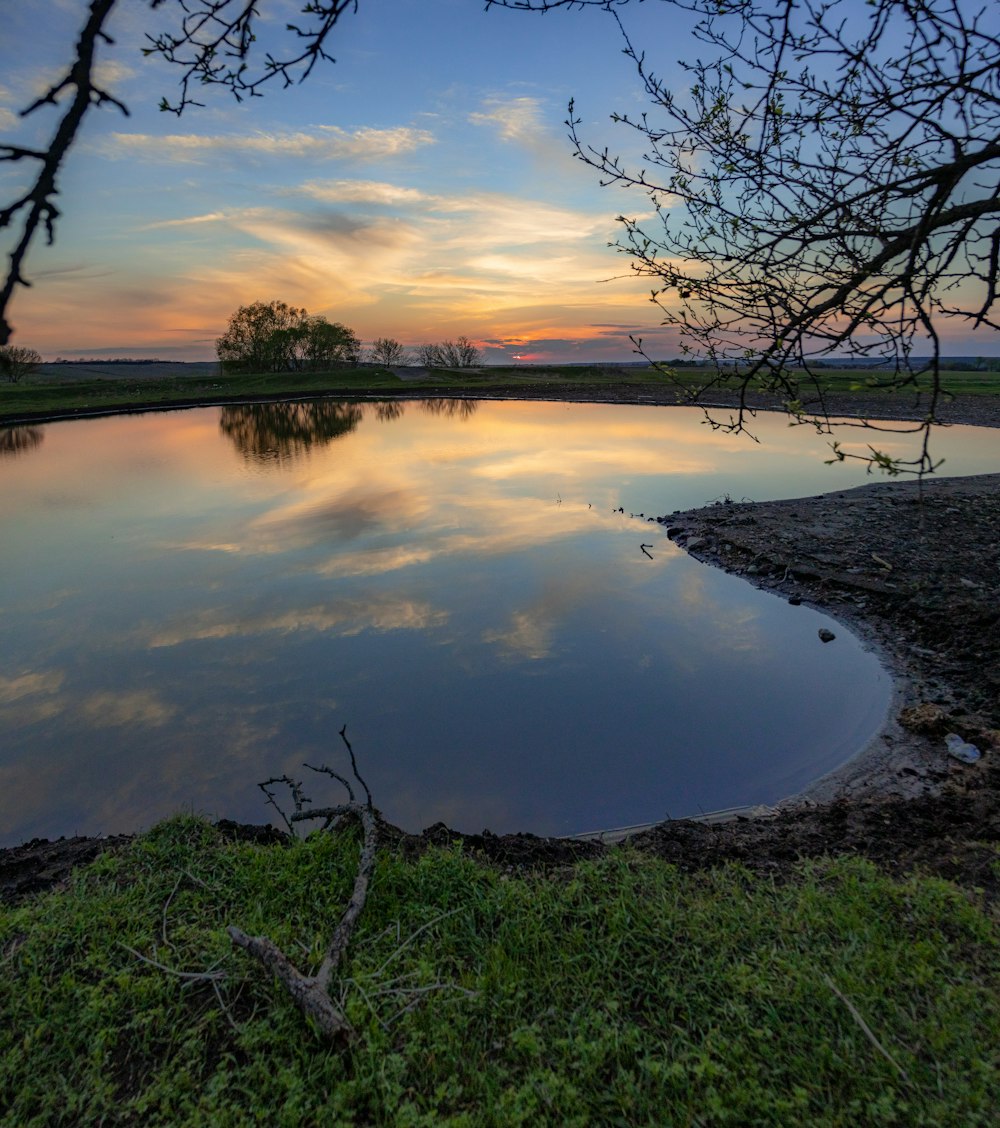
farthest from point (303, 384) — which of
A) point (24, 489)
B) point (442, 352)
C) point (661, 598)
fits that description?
point (661, 598)

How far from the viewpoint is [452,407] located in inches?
2163

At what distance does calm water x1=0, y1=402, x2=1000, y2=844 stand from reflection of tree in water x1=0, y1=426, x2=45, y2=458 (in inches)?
563

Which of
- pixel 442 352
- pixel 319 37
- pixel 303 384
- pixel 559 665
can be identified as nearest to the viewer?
pixel 319 37

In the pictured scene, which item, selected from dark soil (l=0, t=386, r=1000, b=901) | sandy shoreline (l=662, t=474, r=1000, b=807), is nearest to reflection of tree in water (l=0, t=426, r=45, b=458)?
sandy shoreline (l=662, t=474, r=1000, b=807)

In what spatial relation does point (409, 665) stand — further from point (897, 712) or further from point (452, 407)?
point (452, 407)

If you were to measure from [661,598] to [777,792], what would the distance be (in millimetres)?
4823

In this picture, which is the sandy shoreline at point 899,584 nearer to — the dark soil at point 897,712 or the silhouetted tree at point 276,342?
the dark soil at point 897,712

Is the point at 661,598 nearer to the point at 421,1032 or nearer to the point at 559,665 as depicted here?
the point at 559,665

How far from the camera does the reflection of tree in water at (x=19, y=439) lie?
29.8 meters

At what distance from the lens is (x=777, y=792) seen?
18.6 ft

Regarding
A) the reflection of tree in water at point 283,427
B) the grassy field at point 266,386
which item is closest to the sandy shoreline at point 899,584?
the reflection of tree in water at point 283,427

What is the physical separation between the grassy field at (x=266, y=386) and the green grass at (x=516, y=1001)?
4520 cm

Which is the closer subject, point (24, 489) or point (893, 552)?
point (893, 552)

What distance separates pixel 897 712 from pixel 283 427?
37.3 meters
